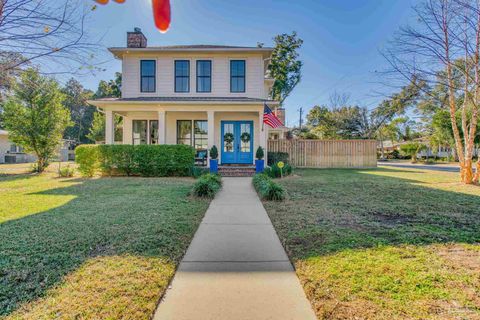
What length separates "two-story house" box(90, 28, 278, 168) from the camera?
15.0 metres

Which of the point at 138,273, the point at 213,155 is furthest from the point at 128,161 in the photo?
the point at 138,273

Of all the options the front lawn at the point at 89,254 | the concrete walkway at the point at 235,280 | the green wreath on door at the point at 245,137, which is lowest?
the concrete walkway at the point at 235,280

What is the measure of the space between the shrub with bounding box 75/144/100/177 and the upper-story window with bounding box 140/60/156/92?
4.96 meters

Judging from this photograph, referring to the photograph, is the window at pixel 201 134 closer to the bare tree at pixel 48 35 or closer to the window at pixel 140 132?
the window at pixel 140 132

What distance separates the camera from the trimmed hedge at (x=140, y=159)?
466 inches

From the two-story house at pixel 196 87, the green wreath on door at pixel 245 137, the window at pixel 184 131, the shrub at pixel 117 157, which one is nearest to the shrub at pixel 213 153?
the two-story house at pixel 196 87

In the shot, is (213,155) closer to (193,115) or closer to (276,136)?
(193,115)

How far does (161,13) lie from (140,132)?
1587 cm

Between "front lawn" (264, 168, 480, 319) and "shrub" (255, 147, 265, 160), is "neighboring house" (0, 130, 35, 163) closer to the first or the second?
"shrub" (255, 147, 265, 160)

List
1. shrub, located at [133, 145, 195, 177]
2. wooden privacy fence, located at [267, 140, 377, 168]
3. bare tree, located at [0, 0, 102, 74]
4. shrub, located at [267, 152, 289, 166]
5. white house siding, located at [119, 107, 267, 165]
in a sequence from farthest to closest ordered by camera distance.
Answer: wooden privacy fence, located at [267, 140, 377, 168], shrub, located at [267, 152, 289, 166], white house siding, located at [119, 107, 267, 165], shrub, located at [133, 145, 195, 177], bare tree, located at [0, 0, 102, 74]

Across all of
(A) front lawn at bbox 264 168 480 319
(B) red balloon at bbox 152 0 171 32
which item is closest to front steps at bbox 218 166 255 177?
(A) front lawn at bbox 264 168 480 319

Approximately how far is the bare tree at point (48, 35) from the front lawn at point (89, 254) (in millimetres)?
2791

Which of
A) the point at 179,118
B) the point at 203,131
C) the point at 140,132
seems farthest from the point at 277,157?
the point at 140,132

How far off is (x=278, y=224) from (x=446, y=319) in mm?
2903
